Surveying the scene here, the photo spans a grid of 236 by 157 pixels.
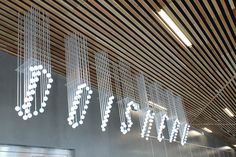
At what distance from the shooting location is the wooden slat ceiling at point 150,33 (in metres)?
5.12

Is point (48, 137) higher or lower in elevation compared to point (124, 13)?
lower

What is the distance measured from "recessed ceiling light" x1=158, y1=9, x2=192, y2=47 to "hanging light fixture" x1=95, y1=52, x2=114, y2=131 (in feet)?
5.27

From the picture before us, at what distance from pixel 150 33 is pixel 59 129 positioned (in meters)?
2.84

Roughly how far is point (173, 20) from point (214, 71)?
3.53m

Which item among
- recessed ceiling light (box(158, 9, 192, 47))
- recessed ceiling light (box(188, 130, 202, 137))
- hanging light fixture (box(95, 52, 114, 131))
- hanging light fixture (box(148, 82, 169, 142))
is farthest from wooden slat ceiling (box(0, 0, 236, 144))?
recessed ceiling light (box(188, 130, 202, 137))

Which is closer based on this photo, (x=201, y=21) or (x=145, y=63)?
(x=201, y=21)

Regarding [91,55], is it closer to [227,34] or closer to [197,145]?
[227,34]

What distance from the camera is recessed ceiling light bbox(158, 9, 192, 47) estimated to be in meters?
5.50

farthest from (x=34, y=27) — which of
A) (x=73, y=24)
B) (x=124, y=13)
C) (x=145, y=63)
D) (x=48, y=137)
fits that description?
(x=145, y=63)

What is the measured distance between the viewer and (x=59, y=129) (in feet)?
22.0

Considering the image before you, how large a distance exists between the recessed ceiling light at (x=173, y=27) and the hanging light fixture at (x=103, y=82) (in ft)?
5.27

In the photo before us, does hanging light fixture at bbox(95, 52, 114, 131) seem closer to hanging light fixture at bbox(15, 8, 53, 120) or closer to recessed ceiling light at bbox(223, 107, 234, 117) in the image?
hanging light fixture at bbox(15, 8, 53, 120)

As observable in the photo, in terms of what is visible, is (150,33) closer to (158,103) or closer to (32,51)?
(32,51)

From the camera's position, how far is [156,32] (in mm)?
6102
